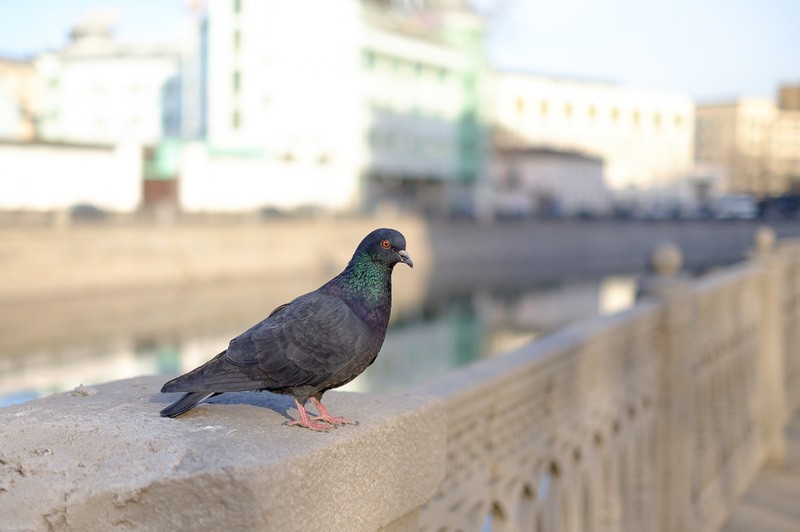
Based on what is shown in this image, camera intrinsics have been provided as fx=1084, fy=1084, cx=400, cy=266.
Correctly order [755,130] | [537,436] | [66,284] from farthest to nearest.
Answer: [755,130] < [66,284] < [537,436]

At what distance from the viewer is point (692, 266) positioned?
2329 inches

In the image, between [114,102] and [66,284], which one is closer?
[66,284]

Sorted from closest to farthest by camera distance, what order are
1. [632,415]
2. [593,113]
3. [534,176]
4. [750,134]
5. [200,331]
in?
[632,415]
[200,331]
[534,176]
[593,113]
[750,134]

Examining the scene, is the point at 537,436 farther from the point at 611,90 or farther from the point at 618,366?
the point at 611,90

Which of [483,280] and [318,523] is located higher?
[318,523]

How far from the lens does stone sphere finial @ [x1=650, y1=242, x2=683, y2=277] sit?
7055mm

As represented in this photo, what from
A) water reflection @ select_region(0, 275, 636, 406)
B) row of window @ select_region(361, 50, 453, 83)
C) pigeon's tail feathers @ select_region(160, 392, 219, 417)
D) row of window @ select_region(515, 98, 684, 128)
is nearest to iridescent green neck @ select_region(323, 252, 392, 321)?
pigeon's tail feathers @ select_region(160, 392, 219, 417)

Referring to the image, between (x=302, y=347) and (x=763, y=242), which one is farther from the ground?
(x=302, y=347)

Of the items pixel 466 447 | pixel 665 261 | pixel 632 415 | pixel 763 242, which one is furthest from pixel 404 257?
pixel 763 242

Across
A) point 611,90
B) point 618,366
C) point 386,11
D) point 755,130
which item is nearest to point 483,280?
point 386,11

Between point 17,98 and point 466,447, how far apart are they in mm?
58509

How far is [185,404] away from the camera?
214 cm

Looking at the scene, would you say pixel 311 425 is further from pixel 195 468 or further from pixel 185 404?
pixel 195 468

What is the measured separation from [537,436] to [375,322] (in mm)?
2139
